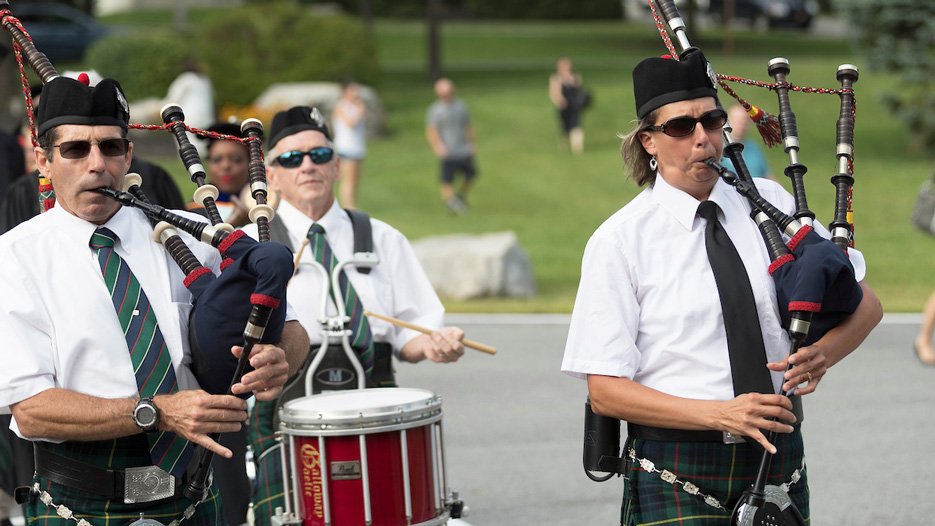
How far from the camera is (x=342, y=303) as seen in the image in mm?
4879

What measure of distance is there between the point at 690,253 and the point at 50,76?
81.4 inches

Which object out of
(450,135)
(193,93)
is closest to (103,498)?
(450,135)

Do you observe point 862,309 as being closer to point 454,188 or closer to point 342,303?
point 342,303

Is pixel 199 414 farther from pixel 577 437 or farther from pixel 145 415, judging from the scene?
pixel 577 437

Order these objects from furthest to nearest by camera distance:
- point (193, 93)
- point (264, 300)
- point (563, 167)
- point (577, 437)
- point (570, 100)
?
point (570, 100), point (563, 167), point (193, 93), point (577, 437), point (264, 300)

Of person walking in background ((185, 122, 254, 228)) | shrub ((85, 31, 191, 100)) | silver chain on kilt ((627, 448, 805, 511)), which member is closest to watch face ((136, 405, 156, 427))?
silver chain on kilt ((627, 448, 805, 511))

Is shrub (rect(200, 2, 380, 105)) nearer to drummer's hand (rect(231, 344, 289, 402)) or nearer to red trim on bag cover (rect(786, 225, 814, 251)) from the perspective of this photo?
drummer's hand (rect(231, 344, 289, 402))

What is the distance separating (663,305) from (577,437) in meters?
4.51

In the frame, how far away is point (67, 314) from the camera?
129 inches

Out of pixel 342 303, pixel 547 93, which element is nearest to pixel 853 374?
pixel 342 303

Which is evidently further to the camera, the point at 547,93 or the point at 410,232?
the point at 547,93

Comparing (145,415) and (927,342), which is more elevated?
(145,415)

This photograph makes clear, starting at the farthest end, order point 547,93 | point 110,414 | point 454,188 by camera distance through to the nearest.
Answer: point 547,93, point 454,188, point 110,414

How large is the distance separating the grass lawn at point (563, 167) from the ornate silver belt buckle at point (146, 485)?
293 centimetres
